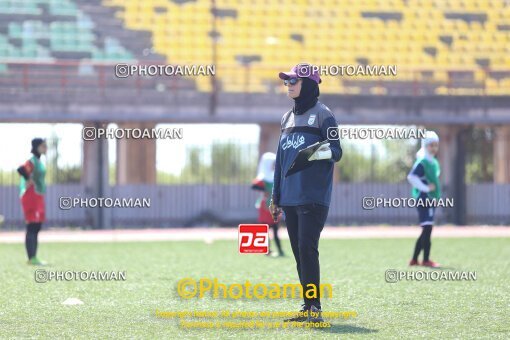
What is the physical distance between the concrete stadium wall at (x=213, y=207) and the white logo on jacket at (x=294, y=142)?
2034 centimetres

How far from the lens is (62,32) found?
30.8 m

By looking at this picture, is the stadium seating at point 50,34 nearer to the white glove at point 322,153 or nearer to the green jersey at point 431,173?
the green jersey at point 431,173

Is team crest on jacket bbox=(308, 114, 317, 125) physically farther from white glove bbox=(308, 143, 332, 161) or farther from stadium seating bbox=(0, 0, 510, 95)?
stadium seating bbox=(0, 0, 510, 95)

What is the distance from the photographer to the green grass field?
8000 mm

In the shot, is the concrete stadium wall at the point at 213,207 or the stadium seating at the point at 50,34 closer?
the concrete stadium wall at the point at 213,207

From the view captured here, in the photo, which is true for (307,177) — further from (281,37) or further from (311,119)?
(281,37)

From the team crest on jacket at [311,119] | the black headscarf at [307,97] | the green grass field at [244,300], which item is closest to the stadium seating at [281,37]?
the green grass field at [244,300]

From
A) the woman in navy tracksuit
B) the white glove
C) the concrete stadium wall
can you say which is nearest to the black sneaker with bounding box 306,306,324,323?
the woman in navy tracksuit

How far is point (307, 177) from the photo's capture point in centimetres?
836

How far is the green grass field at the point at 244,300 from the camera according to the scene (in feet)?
26.2

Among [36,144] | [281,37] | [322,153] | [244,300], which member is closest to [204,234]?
[281,37]

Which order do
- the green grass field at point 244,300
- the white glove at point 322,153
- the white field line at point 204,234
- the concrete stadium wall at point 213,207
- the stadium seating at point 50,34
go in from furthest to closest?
the stadium seating at point 50,34, the concrete stadium wall at point 213,207, the white field line at point 204,234, the white glove at point 322,153, the green grass field at point 244,300

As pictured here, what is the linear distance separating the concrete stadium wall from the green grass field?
1024 centimetres

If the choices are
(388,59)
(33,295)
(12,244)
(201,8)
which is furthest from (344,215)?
(33,295)
